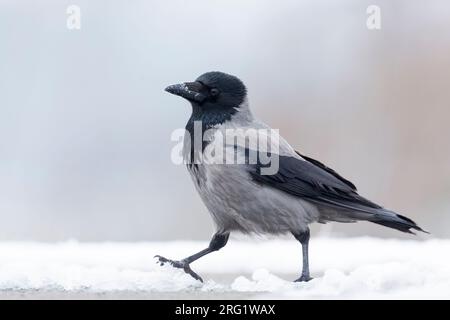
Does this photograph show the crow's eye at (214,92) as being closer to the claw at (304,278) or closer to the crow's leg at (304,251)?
the crow's leg at (304,251)

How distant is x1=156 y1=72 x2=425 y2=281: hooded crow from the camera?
512 cm

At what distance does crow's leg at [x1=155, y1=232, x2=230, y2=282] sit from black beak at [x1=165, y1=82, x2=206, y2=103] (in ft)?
2.85

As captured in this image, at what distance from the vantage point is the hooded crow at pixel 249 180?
512 centimetres

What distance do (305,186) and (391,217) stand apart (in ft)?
1.86

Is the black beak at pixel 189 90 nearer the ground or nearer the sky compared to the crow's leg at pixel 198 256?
nearer the sky

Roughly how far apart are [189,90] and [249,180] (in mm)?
689

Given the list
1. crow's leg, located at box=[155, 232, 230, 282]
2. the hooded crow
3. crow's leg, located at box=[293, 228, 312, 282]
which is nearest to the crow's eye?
the hooded crow

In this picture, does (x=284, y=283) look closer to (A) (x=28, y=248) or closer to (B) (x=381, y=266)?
(B) (x=381, y=266)

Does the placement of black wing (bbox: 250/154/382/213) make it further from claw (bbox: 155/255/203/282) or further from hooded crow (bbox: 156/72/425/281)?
claw (bbox: 155/255/203/282)

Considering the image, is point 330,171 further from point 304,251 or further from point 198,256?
point 198,256

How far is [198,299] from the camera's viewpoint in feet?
13.6

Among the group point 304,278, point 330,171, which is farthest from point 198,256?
point 330,171

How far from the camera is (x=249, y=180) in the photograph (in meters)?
5.15

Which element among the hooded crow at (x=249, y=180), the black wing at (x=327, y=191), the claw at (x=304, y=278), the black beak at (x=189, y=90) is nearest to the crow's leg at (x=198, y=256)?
the hooded crow at (x=249, y=180)
